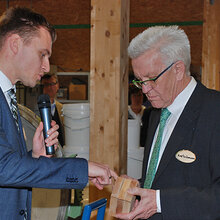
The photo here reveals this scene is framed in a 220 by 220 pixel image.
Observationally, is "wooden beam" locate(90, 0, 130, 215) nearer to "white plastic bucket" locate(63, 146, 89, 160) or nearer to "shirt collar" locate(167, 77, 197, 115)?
"white plastic bucket" locate(63, 146, 89, 160)

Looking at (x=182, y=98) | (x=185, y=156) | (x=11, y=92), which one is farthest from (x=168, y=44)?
(x=11, y=92)

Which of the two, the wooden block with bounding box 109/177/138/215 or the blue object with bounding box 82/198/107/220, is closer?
the blue object with bounding box 82/198/107/220

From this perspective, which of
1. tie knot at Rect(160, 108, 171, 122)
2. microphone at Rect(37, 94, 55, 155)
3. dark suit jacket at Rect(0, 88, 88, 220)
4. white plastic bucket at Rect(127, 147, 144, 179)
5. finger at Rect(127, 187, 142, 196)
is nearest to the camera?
dark suit jacket at Rect(0, 88, 88, 220)

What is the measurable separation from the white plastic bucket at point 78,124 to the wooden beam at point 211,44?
9.41 feet

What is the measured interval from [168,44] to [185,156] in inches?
21.4

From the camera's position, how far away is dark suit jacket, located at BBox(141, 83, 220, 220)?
1.54 meters

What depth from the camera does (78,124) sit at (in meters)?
3.19

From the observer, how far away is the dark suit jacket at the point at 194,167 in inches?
60.8

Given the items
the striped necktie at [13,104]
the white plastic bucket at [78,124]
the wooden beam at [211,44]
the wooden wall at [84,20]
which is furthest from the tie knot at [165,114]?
the wooden wall at [84,20]

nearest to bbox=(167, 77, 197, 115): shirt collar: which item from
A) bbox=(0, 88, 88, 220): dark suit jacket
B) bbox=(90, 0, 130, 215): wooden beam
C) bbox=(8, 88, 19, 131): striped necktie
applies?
bbox=(0, 88, 88, 220): dark suit jacket

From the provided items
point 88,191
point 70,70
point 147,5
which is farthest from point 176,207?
point 70,70

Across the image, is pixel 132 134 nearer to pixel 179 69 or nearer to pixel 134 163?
pixel 134 163

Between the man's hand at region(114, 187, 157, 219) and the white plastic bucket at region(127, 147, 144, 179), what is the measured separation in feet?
5.84

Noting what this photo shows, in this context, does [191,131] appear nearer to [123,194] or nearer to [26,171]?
[123,194]
